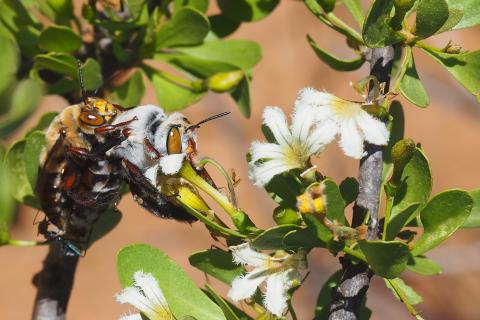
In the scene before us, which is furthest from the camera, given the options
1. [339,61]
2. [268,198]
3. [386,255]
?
[268,198]

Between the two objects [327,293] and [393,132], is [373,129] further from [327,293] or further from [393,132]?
[327,293]

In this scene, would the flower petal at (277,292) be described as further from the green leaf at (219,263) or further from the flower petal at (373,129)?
the flower petal at (373,129)

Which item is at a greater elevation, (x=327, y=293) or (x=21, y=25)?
(x=21, y=25)

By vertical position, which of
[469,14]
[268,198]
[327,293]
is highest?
[469,14]

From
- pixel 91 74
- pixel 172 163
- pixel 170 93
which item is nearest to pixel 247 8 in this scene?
pixel 170 93

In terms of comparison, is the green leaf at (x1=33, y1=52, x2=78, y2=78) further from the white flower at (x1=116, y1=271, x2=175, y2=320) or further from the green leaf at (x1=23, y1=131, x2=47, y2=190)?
the white flower at (x1=116, y1=271, x2=175, y2=320)

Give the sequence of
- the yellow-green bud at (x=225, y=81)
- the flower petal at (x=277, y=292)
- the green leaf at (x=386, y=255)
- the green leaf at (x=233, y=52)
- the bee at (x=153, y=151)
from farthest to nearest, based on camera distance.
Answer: the green leaf at (x=233, y=52) < the yellow-green bud at (x=225, y=81) < the bee at (x=153, y=151) < the flower petal at (x=277, y=292) < the green leaf at (x=386, y=255)

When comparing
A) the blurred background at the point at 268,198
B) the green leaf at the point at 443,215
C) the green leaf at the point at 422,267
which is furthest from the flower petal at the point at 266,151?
the blurred background at the point at 268,198
